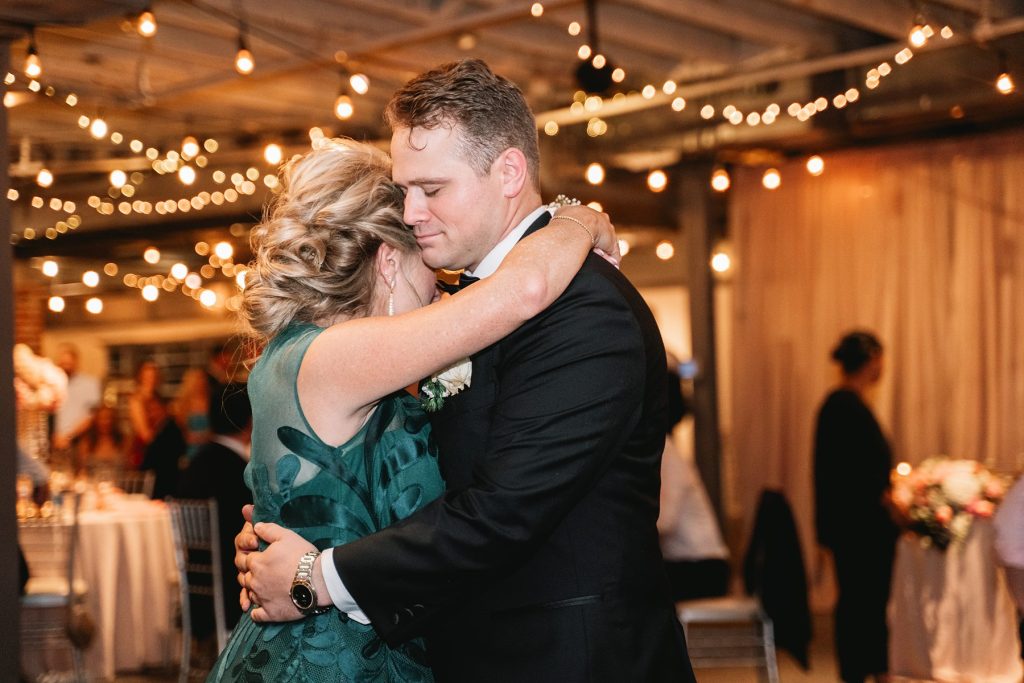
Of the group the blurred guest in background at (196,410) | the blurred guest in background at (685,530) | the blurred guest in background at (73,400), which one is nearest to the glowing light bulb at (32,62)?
the blurred guest in background at (196,410)

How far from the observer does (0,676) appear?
3848 mm

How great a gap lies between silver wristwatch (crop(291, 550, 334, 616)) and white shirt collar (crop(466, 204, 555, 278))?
55cm

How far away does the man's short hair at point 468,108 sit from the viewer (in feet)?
6.26

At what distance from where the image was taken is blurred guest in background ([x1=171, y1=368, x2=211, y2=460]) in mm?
7098

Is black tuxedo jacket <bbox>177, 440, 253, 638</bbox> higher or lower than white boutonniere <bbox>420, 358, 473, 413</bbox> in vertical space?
lower

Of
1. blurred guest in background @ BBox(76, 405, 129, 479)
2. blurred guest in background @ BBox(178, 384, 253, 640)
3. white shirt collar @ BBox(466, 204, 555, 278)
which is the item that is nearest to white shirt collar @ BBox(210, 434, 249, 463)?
blurred guest in background @ BBox(178, 384, 253, 640)

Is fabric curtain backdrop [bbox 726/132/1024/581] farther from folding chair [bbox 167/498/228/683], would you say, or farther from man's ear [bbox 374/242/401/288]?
man's ear [bbox 374/242/401/288]

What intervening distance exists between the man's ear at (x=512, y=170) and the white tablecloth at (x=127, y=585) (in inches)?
210

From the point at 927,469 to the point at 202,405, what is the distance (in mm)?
4524

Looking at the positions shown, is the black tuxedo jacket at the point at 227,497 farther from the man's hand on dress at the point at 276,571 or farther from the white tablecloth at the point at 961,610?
the man's hand on dress at the point at 276,571

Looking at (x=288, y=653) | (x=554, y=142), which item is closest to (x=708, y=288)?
(x=554, y=142)

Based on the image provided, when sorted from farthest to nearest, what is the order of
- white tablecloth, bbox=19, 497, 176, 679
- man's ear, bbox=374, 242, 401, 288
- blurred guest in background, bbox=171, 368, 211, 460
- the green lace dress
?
blurred guest in background, bbox=171, 368, 211, 460 → white tablecloth, bbox=19, 497, 176, 679 → man's ear, bbox=374, 242, 401, 288 → the green lace dress

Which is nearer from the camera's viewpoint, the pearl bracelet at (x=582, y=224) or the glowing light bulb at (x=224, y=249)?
the pearl bracelet at (x=582, y=224)

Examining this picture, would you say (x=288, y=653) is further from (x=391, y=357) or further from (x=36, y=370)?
(x=36, y=370)
